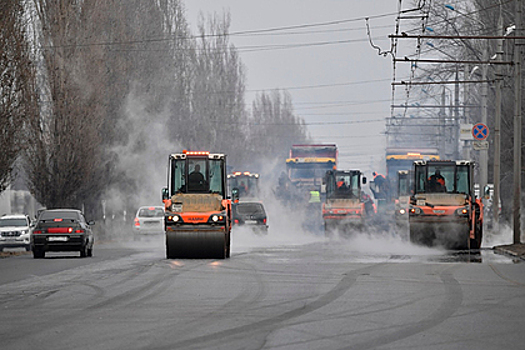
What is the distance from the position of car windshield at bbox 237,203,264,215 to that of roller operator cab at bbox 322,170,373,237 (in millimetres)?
2867

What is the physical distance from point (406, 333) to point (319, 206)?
4603cm

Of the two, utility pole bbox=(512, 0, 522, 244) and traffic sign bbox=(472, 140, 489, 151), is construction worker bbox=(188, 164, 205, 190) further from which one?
traffic sign bbox=(472, 140, 489, 151)

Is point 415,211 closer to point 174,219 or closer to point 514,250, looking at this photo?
point 514,250

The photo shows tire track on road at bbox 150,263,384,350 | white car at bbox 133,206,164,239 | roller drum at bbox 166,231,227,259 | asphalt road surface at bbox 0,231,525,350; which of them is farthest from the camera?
white car at bbox 133,206,164,239

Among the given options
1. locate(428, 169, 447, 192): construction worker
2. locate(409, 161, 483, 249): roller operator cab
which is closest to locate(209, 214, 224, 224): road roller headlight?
locate(409, 161, 483, 249): roller operator cab

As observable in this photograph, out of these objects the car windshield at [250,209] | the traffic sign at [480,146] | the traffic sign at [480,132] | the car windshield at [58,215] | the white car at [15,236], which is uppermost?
the traffic sign at [480,132]

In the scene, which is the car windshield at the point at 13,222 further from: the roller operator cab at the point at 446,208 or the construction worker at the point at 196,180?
the roller operator cab at the point at 446,208

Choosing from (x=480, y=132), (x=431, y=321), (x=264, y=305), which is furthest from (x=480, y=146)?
(x=431, y=321)

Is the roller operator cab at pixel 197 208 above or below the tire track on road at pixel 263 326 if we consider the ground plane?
above

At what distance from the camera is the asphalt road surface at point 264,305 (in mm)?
11117

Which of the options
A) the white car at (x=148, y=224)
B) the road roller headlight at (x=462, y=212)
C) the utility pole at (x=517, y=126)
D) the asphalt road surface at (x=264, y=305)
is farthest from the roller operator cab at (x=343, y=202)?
the asphalt road surface at (x=264, y=305)

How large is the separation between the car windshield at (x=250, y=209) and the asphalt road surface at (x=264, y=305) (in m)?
18.8

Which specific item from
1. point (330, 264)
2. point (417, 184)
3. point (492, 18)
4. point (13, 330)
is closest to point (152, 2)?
point (492, 18)

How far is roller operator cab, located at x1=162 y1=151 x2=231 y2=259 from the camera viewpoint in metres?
26.0
